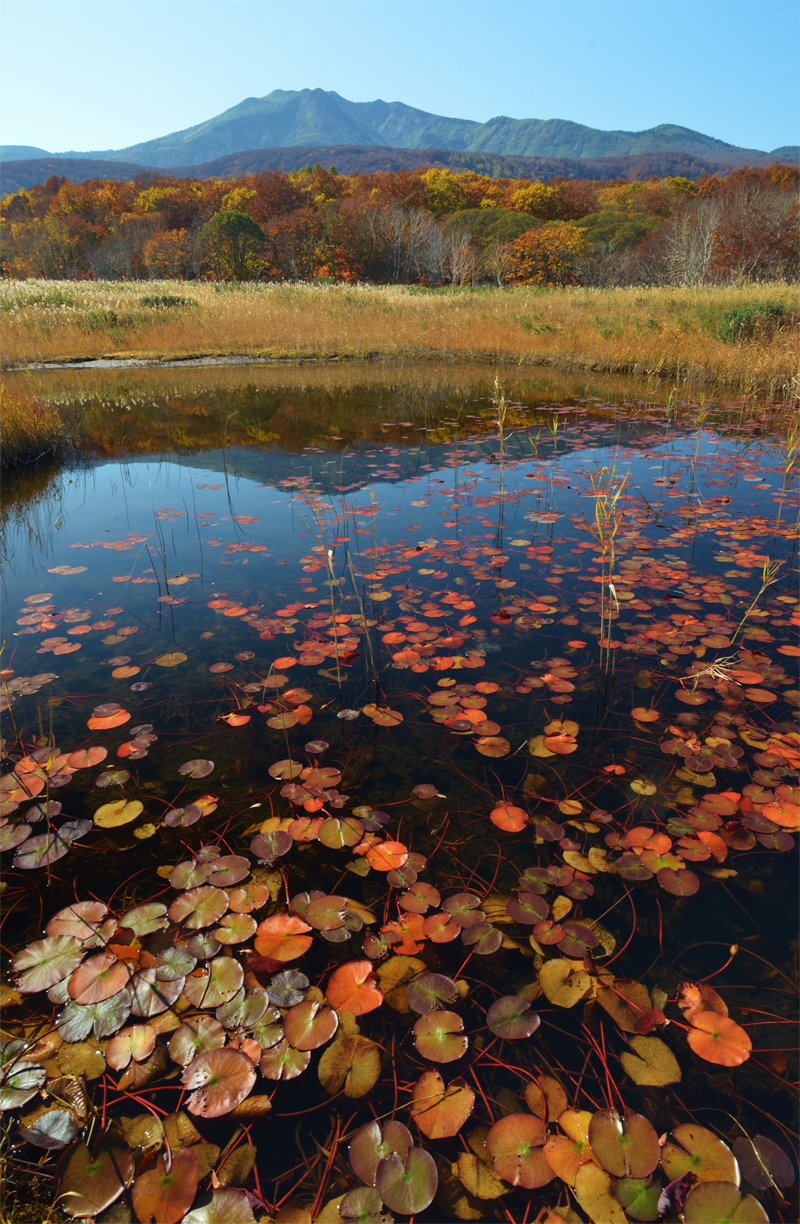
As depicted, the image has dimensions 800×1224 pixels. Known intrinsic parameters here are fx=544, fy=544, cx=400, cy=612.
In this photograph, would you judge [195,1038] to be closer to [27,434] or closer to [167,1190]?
[167,1190]

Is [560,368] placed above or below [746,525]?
above

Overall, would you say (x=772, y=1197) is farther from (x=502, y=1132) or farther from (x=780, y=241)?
(x=780, y=241)

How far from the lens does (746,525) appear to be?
13.6 ft

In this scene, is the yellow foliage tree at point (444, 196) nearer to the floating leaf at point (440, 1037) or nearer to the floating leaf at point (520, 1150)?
the floating leaf at point (440, 1037)

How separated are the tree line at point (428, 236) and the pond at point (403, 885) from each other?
25.8 meters

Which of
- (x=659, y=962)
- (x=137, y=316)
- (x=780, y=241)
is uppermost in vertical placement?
(x=780, y=241)

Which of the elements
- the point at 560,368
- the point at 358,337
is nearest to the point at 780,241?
the point at 560,368

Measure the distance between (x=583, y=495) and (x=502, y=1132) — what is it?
4652mm

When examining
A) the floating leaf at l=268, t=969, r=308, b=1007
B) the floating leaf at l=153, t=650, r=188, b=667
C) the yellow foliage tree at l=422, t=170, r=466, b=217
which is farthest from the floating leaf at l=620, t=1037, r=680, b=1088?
the yellow foliage tree at l=422, t=170, r=466, b=217

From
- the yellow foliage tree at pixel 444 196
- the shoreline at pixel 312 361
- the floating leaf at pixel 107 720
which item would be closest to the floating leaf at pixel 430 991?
the floating leaf at pixel 107 720

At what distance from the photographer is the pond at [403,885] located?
104cm

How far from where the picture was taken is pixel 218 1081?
114 centimetres

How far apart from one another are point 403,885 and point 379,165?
4799 inches

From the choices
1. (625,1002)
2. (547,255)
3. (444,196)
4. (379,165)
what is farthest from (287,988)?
(379,165)
